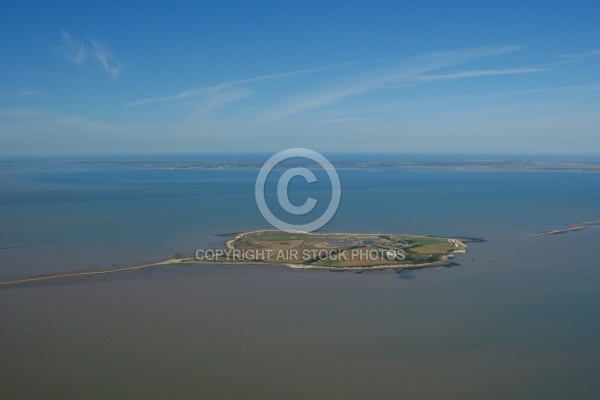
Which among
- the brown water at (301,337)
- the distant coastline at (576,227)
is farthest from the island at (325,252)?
the distant coastline at (576,227)

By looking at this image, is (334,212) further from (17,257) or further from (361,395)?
(361,395)

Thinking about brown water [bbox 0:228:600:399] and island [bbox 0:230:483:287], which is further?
island [bbox 0:230:483:287]

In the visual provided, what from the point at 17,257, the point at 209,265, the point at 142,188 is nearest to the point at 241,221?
the point at 209,265

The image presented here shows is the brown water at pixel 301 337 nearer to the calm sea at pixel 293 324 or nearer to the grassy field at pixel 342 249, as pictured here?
Answer: the calm sea at pixel 293 324

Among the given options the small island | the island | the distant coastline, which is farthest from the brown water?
the distant coastline

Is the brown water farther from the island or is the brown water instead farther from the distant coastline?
the distant coastline

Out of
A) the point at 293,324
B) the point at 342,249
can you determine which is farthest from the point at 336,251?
the point at 293,324
